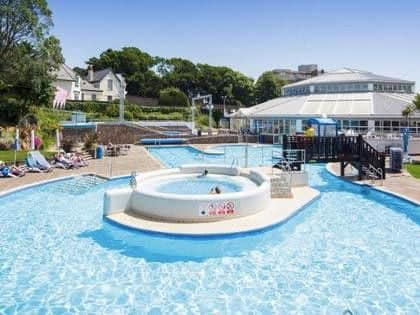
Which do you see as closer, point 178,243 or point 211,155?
point 178,243

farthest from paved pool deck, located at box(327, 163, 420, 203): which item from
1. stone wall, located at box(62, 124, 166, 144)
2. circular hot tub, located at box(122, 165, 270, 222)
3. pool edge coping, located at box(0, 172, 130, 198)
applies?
stone wall, located at box(62, 124, 166, 144)

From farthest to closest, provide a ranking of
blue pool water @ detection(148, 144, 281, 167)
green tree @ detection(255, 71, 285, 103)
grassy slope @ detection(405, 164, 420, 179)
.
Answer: green tree @ detection(255, 71, 285, 103)
blue pool water @ detection(148, 144, 281, 167)
grassy slope @ detection(405, 164, 420, 179)

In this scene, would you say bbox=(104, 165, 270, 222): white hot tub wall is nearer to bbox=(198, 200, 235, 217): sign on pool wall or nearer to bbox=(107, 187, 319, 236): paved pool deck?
bbox=(198, 200, 235, 217): sign on pool wall

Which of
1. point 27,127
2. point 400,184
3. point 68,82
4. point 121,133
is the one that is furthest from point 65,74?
point 400,184

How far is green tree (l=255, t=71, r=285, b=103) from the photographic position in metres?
71.6

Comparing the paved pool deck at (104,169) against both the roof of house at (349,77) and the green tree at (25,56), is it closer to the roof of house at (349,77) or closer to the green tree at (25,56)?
the green tree at (25,56)

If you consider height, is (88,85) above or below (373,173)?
above

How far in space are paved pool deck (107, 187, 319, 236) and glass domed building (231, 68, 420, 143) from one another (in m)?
24.0

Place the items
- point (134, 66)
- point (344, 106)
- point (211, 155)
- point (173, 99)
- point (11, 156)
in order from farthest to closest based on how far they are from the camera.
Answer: point (134, 66) < point (173, 99) < point (344, 106) < point (211, 155) < point (11, 156)

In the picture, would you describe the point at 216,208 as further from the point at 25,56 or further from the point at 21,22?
the point at 21,22

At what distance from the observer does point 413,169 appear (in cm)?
2141

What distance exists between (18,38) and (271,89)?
4812cm

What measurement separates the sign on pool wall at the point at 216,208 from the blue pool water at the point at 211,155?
1235cm

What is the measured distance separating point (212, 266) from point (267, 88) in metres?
65.8
